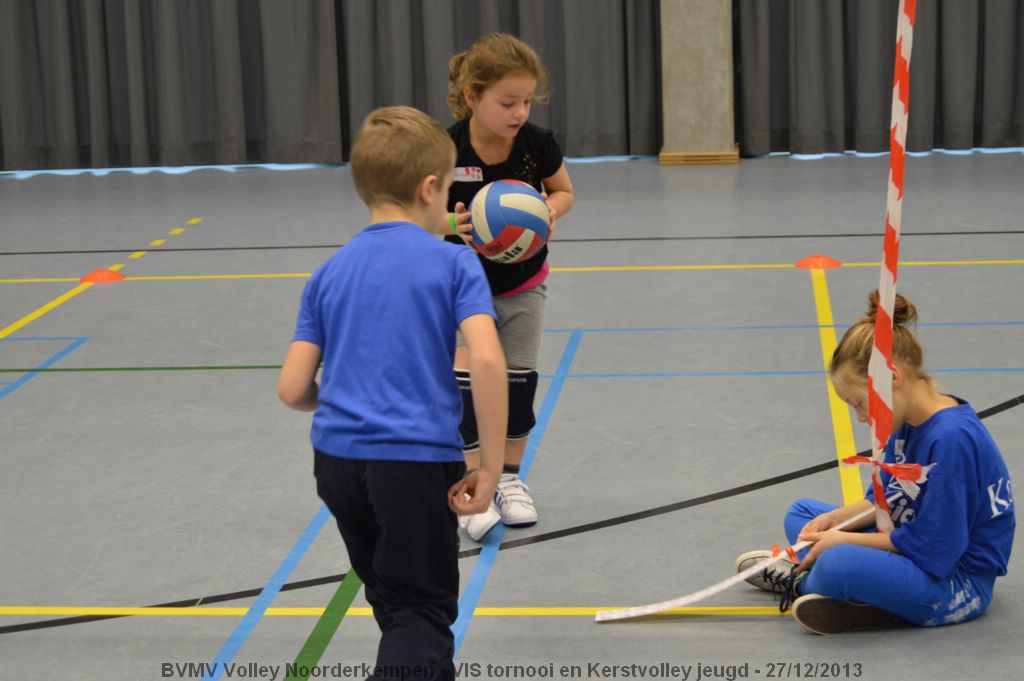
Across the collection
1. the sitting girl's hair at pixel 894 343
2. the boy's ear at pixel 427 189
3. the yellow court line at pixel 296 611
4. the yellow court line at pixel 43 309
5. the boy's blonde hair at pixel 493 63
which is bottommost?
the yellow court line at pixel 296 611

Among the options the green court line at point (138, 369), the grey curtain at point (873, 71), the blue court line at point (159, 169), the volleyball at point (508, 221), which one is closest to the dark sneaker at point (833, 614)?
A: the volleyball at point (508, 221)

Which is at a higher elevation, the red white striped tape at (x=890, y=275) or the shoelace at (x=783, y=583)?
the red white striped tape at (x=890, y=275)

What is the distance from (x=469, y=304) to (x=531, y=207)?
1106 millimetres

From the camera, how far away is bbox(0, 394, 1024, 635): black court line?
9.20 ft

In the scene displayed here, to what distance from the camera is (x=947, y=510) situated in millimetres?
2447

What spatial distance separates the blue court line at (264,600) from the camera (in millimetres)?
2584

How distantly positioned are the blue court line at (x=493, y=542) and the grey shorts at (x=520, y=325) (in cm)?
42

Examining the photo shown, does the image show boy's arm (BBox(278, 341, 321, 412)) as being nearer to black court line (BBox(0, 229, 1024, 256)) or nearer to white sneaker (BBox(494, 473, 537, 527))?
white sneaker (BBox(494, 473, 537, 527))

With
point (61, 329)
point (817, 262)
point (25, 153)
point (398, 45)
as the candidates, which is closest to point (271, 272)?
point (61, 329)

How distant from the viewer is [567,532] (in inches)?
126

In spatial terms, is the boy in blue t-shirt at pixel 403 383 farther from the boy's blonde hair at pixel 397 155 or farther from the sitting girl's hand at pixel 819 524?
the sitting girl's hand at pixel 819 524

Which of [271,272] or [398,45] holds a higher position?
[398,45]

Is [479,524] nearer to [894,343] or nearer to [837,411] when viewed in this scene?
[894,343]

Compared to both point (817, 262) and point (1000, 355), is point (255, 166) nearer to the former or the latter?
point (817, 262)
